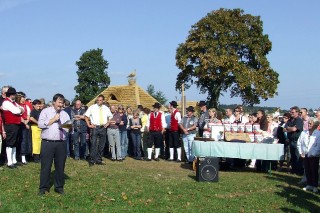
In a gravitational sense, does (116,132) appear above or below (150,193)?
above

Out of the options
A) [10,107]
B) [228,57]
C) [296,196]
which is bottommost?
[296,196]

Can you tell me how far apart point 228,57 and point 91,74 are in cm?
2049

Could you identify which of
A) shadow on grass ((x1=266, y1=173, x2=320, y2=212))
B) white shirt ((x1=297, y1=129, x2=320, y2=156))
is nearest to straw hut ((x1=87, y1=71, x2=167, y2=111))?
shadow on grass ((x1=266, y1=173, x2=320, y2=212))

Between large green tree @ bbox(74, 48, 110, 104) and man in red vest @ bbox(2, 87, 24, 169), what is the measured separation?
140ft

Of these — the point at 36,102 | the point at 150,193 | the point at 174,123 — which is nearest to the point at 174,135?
the point at 174,123

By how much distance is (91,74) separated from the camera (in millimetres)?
55781

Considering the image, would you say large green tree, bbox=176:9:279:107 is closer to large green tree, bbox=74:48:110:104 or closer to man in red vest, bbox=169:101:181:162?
large green tree, bbox=74:48:110:104

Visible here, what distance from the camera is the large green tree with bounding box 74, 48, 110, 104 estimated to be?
55688 mm

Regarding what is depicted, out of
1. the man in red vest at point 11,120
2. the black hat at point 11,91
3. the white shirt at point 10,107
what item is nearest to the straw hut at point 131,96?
the man in red vest at point 11,120

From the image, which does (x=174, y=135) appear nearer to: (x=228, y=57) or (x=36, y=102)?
(x=36, y=102)

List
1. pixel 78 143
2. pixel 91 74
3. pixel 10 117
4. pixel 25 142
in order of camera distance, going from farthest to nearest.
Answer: pixel 91 74 → pixel 78 143 → pixel 25 142 → pixel 10 117

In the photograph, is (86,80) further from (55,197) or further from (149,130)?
(55,197)

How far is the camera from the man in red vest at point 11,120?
12.3 m

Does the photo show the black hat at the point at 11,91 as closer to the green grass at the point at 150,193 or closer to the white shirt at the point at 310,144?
the green grass at the point at 150,193
